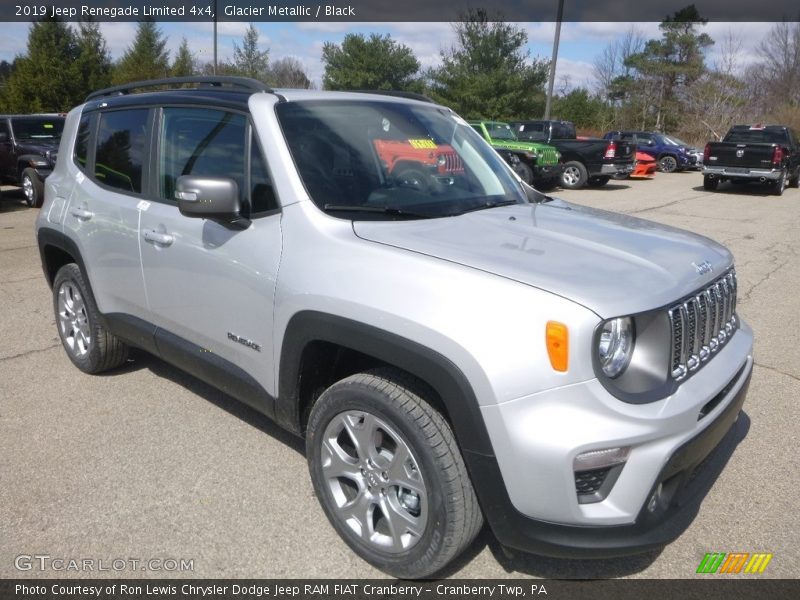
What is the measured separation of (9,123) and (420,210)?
1381 centimetres

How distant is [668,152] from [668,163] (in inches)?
17.5

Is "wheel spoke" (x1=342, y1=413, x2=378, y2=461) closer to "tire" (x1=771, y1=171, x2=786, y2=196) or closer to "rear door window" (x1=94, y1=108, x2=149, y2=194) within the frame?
"rear door window" (x1=94, y1=108, x2=149, y2=194)

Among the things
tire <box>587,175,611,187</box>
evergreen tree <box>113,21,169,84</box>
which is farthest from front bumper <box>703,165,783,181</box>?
evergreen tree <box>113,21,169,84</box>

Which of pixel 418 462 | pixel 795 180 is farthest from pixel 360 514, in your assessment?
pixel 795 180

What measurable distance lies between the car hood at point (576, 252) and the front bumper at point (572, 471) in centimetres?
34

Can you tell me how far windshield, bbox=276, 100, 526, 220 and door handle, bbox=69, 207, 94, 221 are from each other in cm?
171

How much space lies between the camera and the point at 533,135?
1897cm

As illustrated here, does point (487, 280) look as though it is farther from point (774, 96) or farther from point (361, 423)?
point (774, 96)

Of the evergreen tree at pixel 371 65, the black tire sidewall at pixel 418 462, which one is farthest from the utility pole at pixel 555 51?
the black tire sidewall at pixel 418 462

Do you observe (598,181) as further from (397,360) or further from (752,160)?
(397,360)

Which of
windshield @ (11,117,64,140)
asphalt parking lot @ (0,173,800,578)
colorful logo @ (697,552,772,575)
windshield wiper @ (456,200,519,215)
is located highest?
windshield wiper @ (456,200,519,215)

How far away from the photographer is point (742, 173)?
61.2ft

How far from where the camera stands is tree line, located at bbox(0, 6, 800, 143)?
109 ft

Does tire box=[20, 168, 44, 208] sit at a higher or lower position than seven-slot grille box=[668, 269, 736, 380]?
lower
